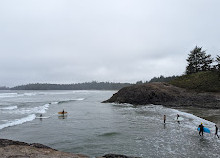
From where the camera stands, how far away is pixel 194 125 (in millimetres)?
21594

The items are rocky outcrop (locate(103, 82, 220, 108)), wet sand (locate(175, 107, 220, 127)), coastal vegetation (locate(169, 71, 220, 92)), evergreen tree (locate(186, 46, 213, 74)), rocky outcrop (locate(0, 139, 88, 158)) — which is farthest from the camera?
evergreen tree (locate(186, 46, 213, 74))

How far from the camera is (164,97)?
45.4 meters

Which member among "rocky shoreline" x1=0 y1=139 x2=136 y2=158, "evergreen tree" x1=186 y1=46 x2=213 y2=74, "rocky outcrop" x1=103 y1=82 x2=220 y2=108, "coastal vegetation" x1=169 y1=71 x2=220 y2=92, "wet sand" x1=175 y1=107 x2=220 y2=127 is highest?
"evergreen tree" x1=186 y1=46 x2=213 y2=74

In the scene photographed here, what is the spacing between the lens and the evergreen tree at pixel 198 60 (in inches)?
2405

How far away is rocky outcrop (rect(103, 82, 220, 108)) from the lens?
40.0 m

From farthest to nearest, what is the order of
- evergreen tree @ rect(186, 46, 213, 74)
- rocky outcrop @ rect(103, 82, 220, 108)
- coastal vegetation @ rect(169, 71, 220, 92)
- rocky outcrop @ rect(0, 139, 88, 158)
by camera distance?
evergreen tree @ rect(186, 46, 213, 74) < coastal vegetation @ rect(169, 71, 220, 92) < rocky outcrop @ rect(103, 82, 220, 108) < rocky outcrop @ rect(0, 139, 88, 158)

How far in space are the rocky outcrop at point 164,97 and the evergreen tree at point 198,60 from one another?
19.7 metres

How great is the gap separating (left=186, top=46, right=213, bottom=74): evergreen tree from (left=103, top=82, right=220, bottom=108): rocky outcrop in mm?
19743

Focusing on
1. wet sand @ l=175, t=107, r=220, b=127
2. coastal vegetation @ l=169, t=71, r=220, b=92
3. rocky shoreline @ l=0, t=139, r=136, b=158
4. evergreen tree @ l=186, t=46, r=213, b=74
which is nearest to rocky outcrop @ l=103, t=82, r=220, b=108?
coastal vegetation @ l=169, t=71, r=220, b=92

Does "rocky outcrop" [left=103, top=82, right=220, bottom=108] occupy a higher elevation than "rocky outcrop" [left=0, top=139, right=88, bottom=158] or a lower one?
higher

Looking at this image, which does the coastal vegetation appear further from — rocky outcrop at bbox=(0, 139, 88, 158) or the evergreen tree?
rocky outcrop at bbox=(0, 139, 88, 158)

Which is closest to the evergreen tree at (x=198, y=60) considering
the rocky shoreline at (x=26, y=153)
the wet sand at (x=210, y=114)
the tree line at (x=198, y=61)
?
the tree line at (x=198, y=61)

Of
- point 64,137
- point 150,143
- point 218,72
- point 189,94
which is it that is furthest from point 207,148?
point 218,72

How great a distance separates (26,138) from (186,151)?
15214mm
